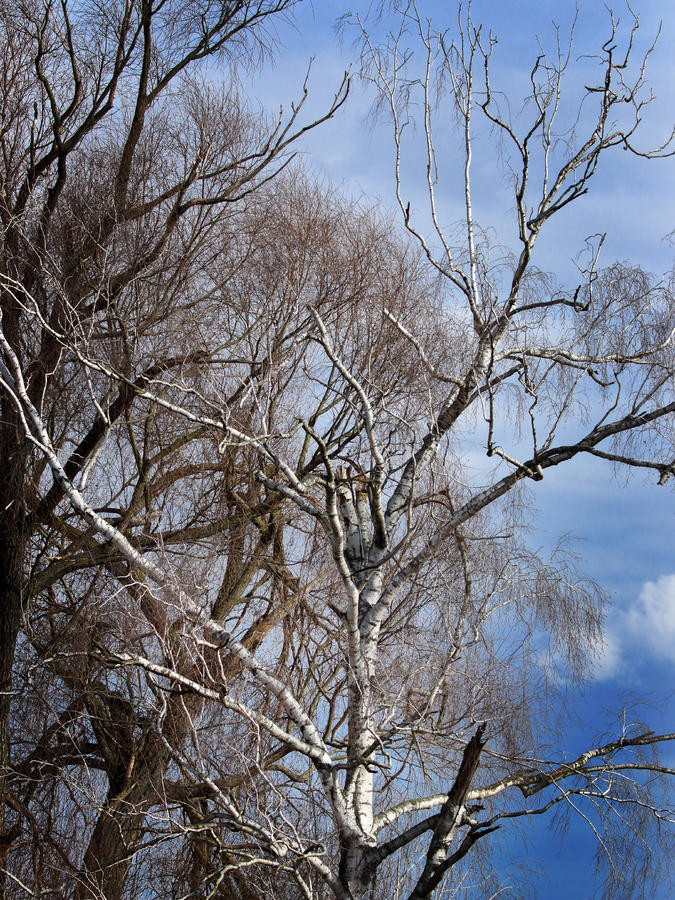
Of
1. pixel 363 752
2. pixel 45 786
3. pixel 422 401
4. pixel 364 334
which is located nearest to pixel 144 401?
pixel 364 334

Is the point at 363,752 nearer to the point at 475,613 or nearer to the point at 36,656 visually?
the point at 475,613

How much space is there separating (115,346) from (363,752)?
12.7 ft

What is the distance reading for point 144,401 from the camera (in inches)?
328

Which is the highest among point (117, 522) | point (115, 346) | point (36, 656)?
point (115, 346)

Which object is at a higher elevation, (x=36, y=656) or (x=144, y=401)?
(x=144, y=401)

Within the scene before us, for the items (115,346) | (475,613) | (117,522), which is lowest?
(475,613)

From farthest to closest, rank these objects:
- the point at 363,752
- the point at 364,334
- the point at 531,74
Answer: the point at 364,334 < the point at 531,74 < the point at 363,752

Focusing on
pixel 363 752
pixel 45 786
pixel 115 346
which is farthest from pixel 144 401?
pixel 363 752

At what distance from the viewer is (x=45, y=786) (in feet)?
24.0

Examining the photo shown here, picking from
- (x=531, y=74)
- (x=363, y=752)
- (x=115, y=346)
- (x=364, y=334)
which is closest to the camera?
(x=363, y=752)

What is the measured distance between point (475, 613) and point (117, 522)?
3605 millimetres

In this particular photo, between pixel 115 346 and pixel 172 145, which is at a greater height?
pixel 172 145

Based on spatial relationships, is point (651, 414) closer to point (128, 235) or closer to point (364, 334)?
point (364, 334)

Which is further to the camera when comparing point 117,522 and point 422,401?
point 117,522
